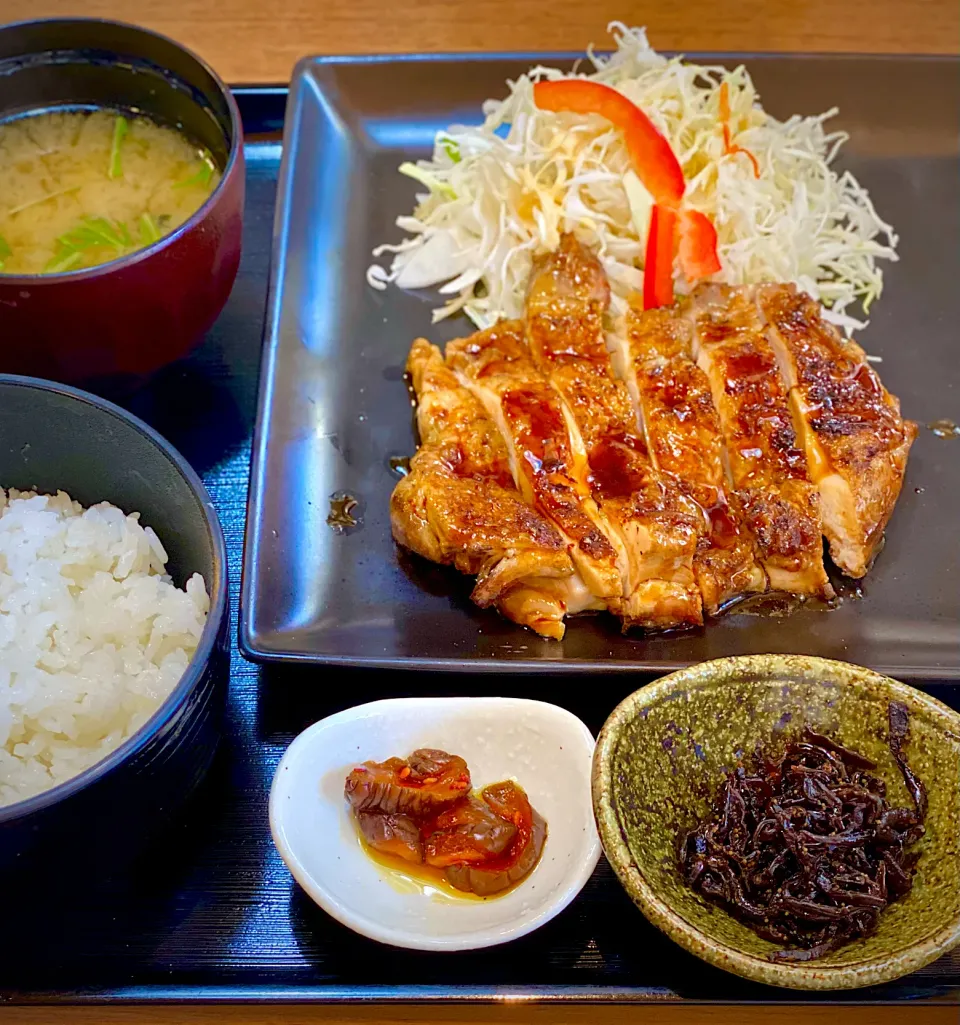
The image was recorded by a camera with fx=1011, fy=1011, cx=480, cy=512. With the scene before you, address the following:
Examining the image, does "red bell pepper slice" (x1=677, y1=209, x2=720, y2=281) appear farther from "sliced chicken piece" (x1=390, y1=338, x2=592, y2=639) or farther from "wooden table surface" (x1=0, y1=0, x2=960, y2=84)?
"wooden table surface" (x1=0, y1=0, x2=960, y2=84)

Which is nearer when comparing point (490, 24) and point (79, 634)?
point (79, 634)

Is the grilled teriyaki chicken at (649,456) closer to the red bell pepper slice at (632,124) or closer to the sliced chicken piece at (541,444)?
the sliced chicken piece at (541,444)

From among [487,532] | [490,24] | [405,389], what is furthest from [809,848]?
[490,24]

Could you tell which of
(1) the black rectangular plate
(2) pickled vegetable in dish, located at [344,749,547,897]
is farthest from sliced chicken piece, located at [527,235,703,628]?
(2) pickled vegetable in dish, located at [344,749,547,897]

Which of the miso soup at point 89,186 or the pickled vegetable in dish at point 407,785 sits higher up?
the miso soup at point 89,186

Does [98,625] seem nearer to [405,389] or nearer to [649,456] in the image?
[405,389]

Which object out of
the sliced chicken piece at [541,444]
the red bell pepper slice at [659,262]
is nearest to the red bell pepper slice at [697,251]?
the red bell pepper slice at [659,262]

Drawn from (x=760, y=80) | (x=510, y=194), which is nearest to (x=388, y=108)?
(x=510, y=194)
